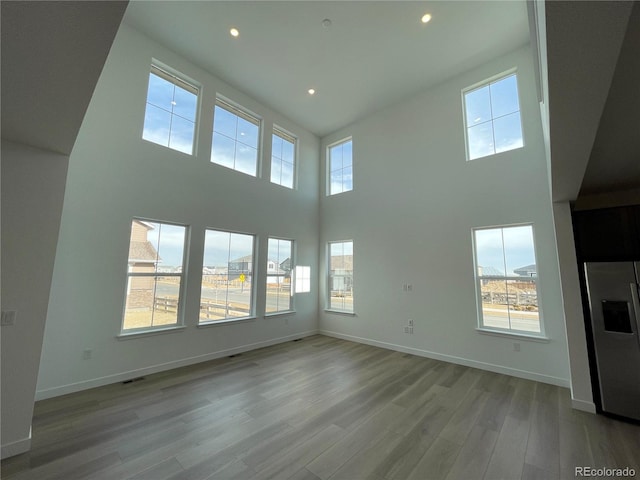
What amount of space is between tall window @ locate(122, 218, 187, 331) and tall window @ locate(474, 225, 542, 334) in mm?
4865

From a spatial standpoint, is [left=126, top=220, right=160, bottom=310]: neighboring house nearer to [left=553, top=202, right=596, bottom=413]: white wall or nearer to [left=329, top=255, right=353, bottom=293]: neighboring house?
[left=329, top=255, right=353, bottom=293]: neighboring house

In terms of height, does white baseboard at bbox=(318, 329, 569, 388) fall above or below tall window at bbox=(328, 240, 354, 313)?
below

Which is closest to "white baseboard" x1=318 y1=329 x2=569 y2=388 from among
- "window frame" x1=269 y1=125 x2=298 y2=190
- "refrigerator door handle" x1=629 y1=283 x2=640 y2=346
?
"refrigerator door handle" x1=629 y1=283 x2=640 y2=346

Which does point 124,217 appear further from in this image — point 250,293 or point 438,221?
point 438,221

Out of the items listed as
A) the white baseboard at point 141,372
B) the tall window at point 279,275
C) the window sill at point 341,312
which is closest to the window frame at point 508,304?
the window sill at point 341,312

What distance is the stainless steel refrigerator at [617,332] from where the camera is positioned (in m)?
2.66

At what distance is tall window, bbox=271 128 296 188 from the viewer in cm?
596

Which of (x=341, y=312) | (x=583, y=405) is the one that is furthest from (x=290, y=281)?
(x=583, y=405)

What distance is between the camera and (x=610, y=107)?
228 centimetres

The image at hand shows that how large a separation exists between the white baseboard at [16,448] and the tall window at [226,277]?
91.3 inches

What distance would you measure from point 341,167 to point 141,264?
474 centimetres

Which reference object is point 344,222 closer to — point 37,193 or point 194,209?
point 194,209

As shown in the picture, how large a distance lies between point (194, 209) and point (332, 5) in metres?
3.55

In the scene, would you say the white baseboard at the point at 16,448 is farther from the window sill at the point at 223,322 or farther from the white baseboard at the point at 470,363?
the white baseboard at the point at 470,363
